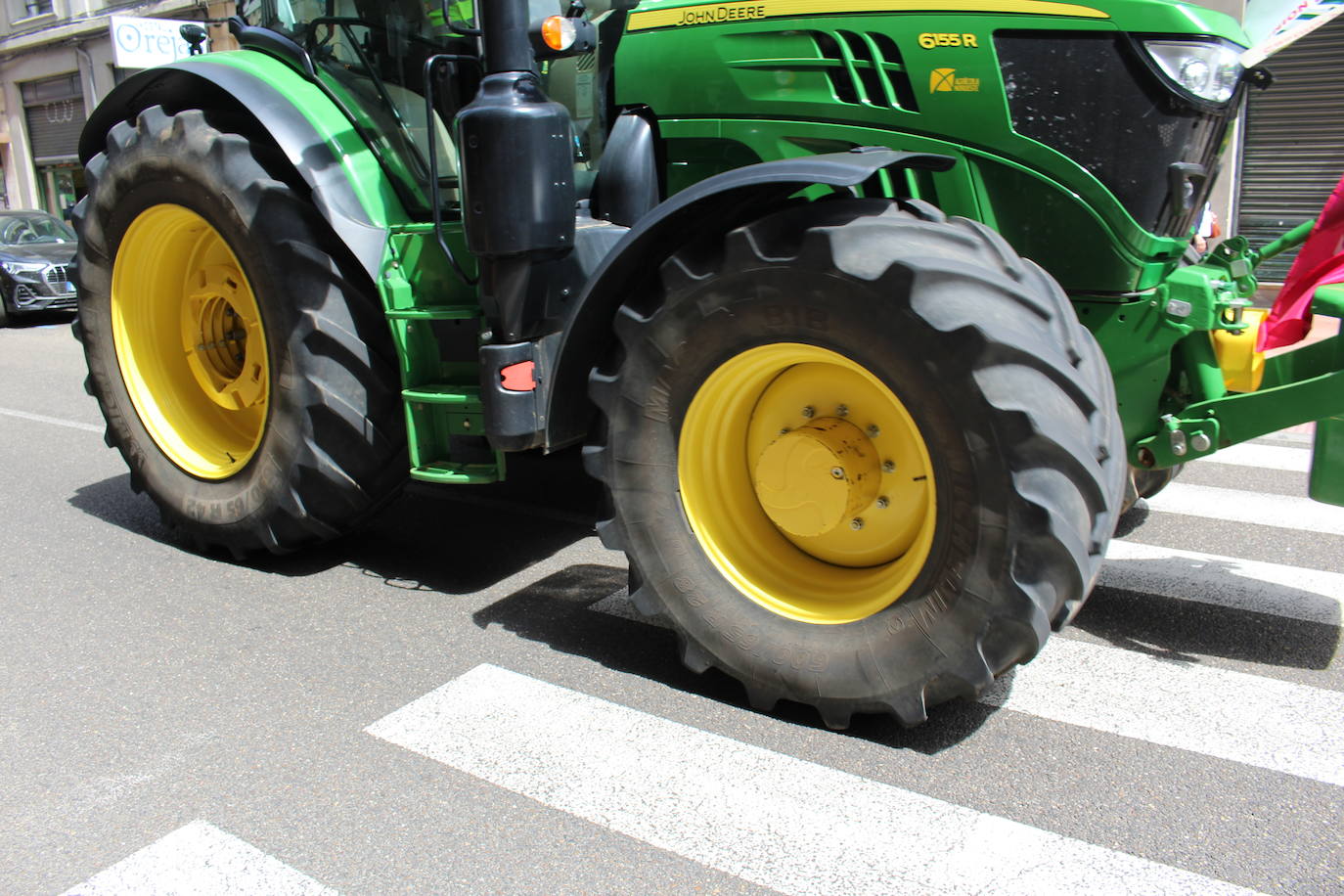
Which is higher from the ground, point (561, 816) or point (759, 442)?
point (759, 442)

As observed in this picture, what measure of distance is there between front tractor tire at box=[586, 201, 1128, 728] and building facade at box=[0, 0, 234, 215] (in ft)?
74.3

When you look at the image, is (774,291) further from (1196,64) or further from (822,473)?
(1196,64)

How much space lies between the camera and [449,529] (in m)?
4.82

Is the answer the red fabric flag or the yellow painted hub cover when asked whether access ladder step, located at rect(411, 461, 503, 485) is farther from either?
the red fabric flag

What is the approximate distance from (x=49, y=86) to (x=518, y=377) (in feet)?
89.1

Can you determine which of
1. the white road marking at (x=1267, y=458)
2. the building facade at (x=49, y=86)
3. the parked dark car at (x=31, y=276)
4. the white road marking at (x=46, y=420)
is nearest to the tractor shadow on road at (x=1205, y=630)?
the white road marking at (x=1267, y=458)

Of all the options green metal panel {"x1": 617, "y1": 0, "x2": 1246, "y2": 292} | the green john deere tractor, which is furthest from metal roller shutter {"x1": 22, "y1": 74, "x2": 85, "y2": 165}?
green metal panel {"x1": 617, "y1": 0, "x2": 1246, "y2": 292}

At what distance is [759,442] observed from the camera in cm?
317

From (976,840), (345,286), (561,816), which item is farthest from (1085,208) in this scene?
(345,286)

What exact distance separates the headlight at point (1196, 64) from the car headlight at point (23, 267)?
1444 centimetres

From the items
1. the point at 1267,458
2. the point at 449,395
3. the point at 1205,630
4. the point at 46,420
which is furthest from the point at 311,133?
the point at 1267,458

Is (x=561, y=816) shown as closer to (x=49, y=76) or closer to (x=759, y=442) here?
(x=759, y=442)

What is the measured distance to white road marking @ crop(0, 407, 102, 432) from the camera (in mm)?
7270

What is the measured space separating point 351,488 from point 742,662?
1.76 metres
